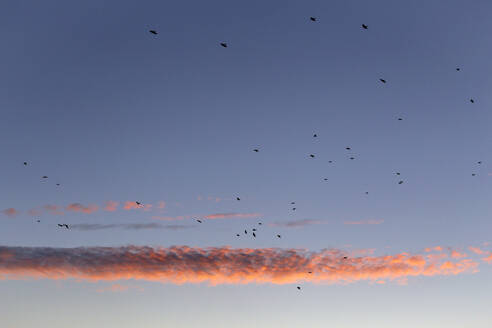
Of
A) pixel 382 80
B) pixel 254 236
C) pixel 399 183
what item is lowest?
pixel 254 236

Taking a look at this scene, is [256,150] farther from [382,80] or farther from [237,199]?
[382,80]

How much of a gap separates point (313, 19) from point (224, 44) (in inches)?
334

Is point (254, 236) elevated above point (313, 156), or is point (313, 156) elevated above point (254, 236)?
point (313, 156)

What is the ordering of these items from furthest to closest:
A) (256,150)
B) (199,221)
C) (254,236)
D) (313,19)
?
1. (199,221)
2. (254,236)
3. (256,150)
4. (313,19)

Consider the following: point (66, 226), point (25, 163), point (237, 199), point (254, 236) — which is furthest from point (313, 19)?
point (66, 226)

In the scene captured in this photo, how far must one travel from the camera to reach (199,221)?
65875 mm

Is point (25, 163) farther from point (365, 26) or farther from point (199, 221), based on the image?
point (365, 26)

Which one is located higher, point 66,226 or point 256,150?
point 256,150

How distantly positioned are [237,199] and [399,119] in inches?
819

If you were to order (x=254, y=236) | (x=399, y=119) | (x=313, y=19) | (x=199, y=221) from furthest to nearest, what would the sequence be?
(x=199, y=221), (x=254, y=236), (x=399, y=119), (x=313, y=19)

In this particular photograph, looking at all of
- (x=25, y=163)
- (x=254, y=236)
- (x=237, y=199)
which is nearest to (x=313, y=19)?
(x=237, y=199)

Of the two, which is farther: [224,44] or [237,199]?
[237,199]

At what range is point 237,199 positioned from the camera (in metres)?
59.8

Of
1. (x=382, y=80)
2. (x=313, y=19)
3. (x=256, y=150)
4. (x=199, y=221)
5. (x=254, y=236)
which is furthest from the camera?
(x=199, y=221)
